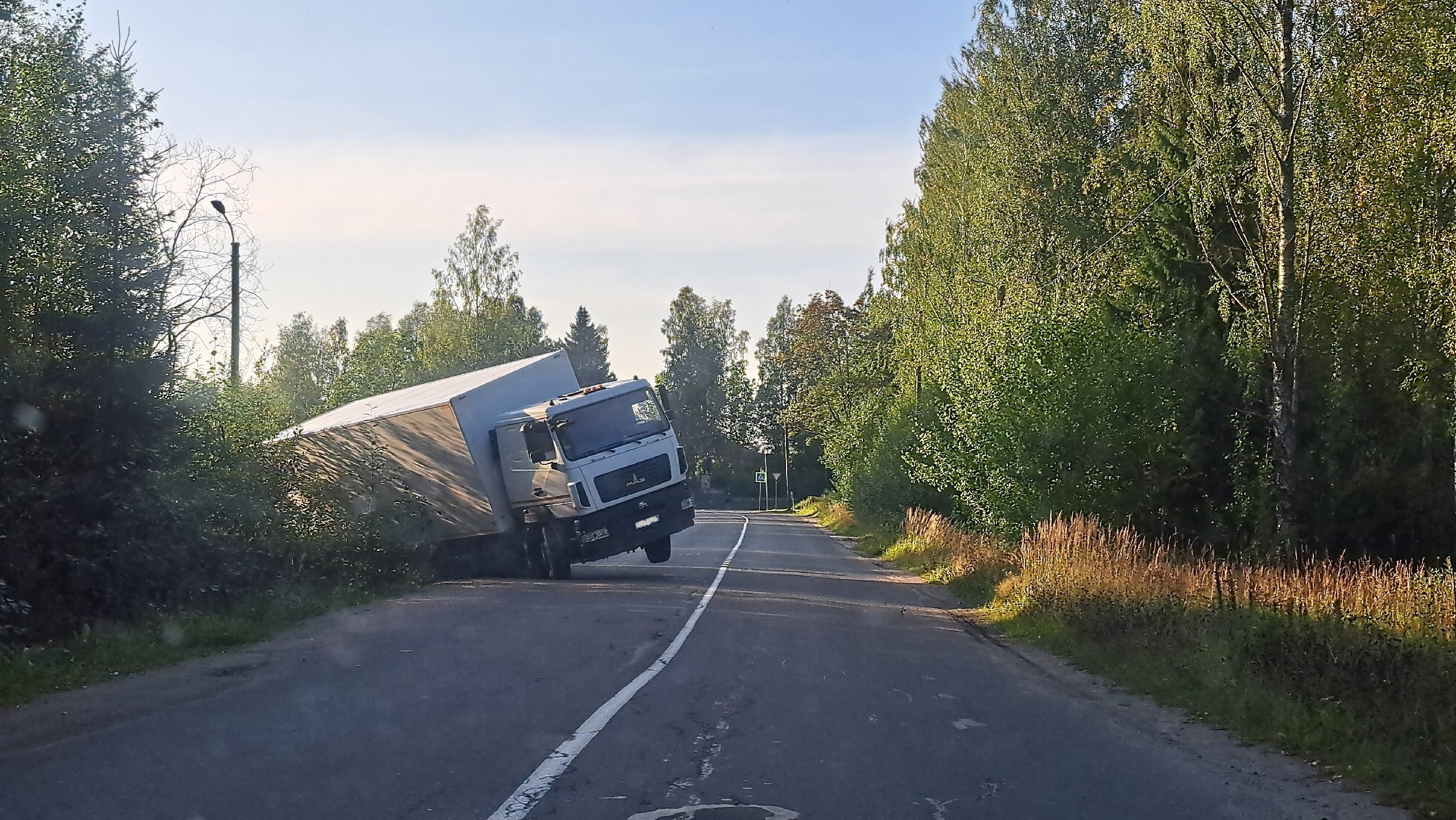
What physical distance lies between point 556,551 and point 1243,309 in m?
12.3

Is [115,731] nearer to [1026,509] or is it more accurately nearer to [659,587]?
[659,587]

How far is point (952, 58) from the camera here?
3591 cm

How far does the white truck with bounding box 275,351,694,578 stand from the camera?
21.6 metres

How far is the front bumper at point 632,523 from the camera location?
71.8 ft

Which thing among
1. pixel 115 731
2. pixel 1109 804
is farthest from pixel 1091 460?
pixel 115 731

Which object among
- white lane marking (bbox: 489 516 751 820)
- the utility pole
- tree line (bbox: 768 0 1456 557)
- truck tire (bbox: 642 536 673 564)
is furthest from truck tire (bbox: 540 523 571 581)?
the utility pole

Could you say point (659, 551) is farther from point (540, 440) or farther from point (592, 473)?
point (540, 440)

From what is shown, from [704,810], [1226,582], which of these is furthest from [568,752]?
[1226,582]

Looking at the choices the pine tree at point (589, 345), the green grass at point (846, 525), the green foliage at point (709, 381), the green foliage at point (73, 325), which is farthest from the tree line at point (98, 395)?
the pine tree at point (589, 345)

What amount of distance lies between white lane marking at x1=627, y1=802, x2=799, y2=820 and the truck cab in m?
15.8

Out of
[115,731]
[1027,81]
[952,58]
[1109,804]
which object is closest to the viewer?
[1109,804]

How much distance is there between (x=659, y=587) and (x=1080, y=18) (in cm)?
1899

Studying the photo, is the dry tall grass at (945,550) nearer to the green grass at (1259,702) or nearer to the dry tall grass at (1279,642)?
the dry tall grass at (1279,642)

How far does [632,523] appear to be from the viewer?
879 inches
